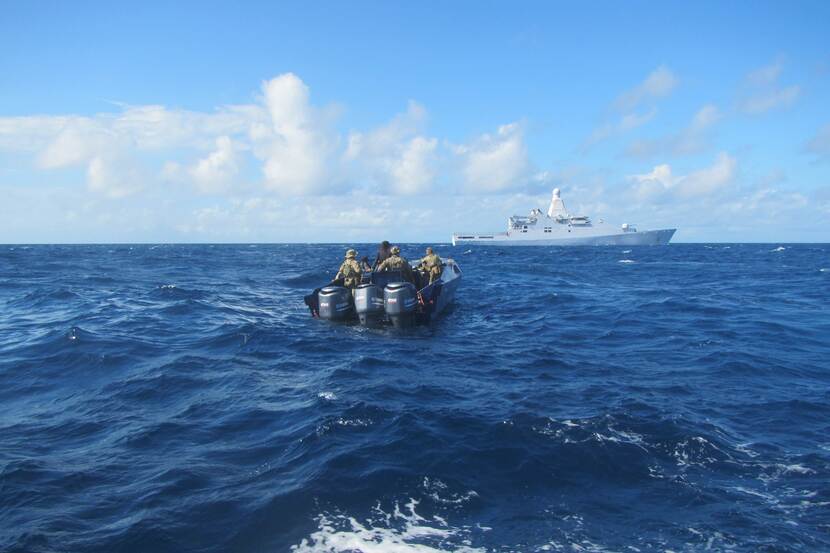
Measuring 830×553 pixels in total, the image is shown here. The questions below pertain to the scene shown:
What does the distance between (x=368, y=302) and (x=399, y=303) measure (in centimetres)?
102

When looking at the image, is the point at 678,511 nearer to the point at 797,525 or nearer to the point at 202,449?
the point at 797,525

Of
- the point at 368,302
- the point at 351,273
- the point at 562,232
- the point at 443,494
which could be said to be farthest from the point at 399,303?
the point at 562,232

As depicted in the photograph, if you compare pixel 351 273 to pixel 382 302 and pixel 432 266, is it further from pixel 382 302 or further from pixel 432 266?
pixel 432 266

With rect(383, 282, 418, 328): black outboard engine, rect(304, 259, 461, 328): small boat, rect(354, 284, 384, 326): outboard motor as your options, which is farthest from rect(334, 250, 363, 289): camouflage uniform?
rect(383, 282, 418, 328): black outboard engine

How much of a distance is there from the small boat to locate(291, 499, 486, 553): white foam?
9776mm

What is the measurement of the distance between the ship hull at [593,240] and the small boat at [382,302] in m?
83.7

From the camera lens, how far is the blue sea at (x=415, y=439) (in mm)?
5219

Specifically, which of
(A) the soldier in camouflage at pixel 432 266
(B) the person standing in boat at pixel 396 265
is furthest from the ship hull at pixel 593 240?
(B) the person standing in boat at pixel 396 265

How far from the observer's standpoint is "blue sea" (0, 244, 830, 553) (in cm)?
522

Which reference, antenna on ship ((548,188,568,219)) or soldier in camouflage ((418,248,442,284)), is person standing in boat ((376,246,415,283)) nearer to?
soldier in camouflage ((418,248,442,284))

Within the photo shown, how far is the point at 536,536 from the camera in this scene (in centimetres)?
511

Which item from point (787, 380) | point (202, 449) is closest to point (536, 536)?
point (202, 449)

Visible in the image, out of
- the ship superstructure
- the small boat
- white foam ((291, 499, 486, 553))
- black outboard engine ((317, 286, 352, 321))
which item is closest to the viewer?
white foam ((291, 499, 486, 553))

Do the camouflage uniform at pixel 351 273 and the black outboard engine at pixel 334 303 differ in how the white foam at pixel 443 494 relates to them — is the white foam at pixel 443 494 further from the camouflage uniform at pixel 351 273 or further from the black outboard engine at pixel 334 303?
the camouflage uniform at pixel 351 273
